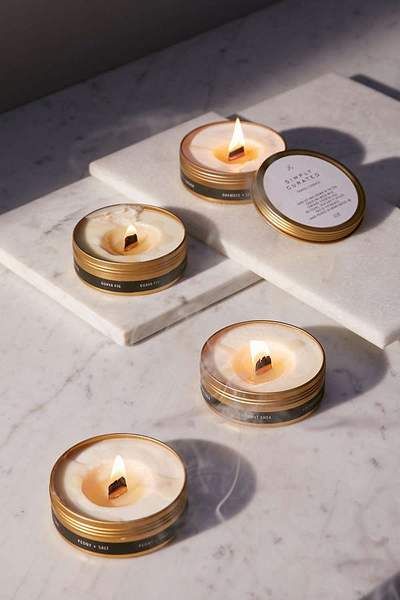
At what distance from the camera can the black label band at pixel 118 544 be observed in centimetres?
121

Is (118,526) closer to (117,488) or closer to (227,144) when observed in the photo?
(117,488)

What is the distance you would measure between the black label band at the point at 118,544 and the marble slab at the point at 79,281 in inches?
13.3

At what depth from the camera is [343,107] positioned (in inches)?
75.9

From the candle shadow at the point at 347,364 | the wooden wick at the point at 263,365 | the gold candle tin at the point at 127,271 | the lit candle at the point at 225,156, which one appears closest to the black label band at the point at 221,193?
the lit candle at the point at 225,156

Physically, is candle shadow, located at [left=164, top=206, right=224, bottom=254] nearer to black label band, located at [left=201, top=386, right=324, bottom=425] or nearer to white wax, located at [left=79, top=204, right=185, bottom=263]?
white wax, located at [left=79, top=204, right=185, bottom=263]

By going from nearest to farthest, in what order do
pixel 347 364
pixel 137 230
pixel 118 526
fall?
1. pixel 118 526
2. pixel 347 364
3. pixel 137 230

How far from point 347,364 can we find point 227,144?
416 mm

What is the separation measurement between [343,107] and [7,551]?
100 centimetres

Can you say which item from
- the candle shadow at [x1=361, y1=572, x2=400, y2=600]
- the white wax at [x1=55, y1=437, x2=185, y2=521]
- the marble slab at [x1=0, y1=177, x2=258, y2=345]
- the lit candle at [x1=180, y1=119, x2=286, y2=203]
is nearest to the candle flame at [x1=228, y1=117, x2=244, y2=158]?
the lit candle at [x1=180, y1=119, x2=286, y2=203]

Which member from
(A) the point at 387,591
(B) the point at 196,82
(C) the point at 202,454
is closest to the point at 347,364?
(C) the point at 202,454

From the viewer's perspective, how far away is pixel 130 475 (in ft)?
4.13

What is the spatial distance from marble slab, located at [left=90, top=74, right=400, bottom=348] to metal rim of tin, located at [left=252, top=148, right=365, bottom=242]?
17mm

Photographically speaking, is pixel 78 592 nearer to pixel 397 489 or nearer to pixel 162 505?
pixel 162 505

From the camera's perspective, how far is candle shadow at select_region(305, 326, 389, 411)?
4.72 feet
